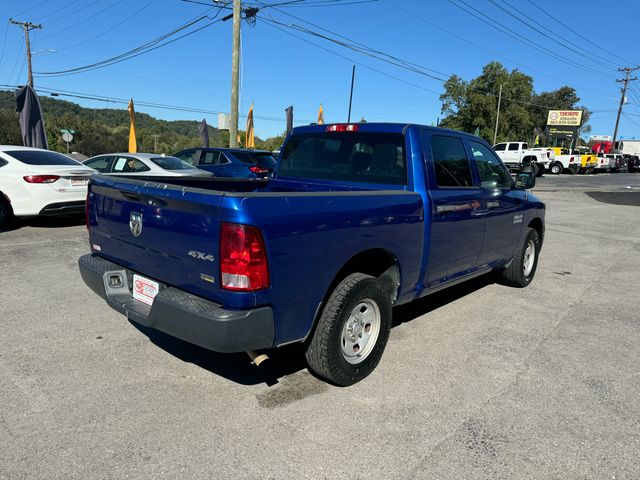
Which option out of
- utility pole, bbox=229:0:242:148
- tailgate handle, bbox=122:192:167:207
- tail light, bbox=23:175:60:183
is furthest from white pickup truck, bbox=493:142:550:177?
tailgate handle, bbox=122:192:167:207

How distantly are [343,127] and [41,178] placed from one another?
6.05 metres

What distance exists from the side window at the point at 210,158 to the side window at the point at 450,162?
988 centimetres

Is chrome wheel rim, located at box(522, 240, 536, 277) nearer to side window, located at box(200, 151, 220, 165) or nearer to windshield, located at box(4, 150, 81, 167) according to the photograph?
windshield, located at box(4, 150, 81, 167)

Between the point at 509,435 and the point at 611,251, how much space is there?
7.65 metres

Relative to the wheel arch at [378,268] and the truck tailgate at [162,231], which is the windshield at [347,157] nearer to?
the wheel arch at [378,268]

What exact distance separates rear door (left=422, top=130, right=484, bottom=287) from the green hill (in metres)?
64.4

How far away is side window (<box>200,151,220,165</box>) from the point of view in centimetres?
1334

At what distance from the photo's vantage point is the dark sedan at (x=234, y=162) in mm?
12703

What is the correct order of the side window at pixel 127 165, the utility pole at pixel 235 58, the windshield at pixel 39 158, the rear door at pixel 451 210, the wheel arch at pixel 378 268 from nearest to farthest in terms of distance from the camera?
1. the wheel arch at pixel 378 268
2. the rear door at pixel 451 210
3. the windshield at pixel 39 158
4. the side window at pixel 127 165
5. the utility pole at pixel 235 58

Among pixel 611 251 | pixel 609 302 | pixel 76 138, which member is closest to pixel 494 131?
pixel 611 251

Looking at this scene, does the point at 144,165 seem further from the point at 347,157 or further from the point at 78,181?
the point at 347,157

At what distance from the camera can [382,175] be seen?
397 cm

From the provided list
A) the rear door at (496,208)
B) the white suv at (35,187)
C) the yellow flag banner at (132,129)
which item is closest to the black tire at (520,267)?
the rear door at (496,208)

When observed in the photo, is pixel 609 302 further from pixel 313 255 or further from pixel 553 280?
pixel 313 255
